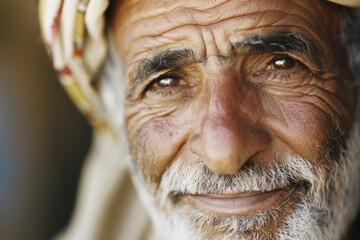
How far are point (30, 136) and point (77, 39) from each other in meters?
1.98

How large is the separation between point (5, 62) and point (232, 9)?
2702mm

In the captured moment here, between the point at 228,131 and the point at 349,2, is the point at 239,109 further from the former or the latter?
the point at 349,2

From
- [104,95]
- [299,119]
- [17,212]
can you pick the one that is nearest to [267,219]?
[299,119]

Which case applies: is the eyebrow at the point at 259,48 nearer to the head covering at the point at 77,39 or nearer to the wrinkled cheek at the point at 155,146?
the wrinkled cheek at the point at 155,146

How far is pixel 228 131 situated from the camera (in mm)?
1635

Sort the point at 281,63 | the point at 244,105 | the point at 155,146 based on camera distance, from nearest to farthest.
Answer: the point at 244,105 → the point at 281,63 → the point at 155,146

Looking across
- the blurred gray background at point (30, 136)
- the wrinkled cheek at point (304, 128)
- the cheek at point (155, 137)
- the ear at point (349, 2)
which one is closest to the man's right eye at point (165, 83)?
the cheek at point (155, 137)

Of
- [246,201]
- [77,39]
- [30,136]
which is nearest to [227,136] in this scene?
[246,201]

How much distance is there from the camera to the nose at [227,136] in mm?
1619

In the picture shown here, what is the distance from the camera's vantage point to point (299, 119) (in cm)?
177

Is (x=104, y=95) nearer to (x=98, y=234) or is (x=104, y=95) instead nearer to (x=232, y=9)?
(x=98, y=234)

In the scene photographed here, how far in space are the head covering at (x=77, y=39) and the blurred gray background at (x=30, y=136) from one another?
4.85ft

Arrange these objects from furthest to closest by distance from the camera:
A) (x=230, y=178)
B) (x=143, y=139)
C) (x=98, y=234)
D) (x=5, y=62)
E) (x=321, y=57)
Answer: (x=5, y=62) < (x=98, y=234) < (x=143, y=139) < (x=321, y=57) < (x=230, y=178)

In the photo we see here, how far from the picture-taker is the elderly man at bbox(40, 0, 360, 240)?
5.67ft
